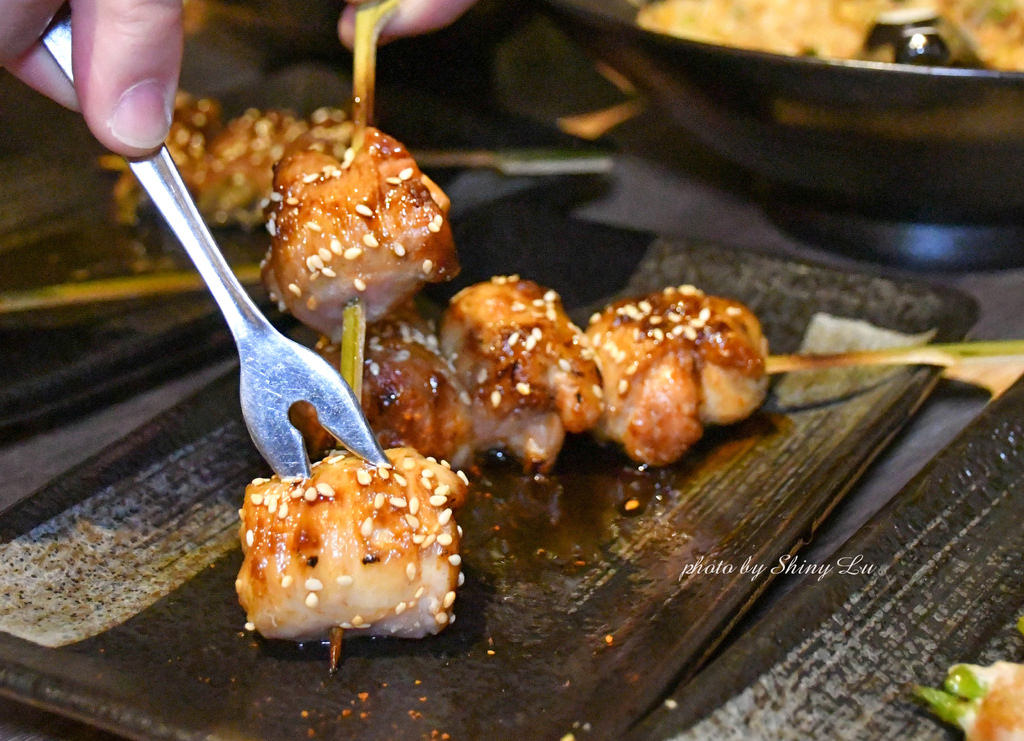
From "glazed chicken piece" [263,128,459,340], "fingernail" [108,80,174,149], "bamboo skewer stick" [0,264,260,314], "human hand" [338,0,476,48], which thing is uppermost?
"human hand" [338,0,476,48]

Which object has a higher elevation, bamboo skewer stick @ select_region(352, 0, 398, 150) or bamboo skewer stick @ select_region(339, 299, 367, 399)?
bamboo skewer stick @ select_region(352, 0, 398, 150)

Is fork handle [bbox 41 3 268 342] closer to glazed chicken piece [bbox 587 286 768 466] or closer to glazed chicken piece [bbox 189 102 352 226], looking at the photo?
glazed chicken piece [bbox 587 286 768 466]

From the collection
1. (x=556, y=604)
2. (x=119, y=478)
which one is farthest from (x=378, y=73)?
(x=556, y=604)

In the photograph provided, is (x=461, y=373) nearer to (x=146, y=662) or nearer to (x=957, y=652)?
(x=146, y=662)

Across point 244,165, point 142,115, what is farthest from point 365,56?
point 244,165

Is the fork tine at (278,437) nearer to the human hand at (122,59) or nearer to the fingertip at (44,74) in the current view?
the human hand at (122,59)

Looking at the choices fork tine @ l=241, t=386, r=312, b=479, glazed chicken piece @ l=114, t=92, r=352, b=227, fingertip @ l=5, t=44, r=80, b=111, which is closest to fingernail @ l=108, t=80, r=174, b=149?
fingertip @ l=5, t=44, r=80, b=111
